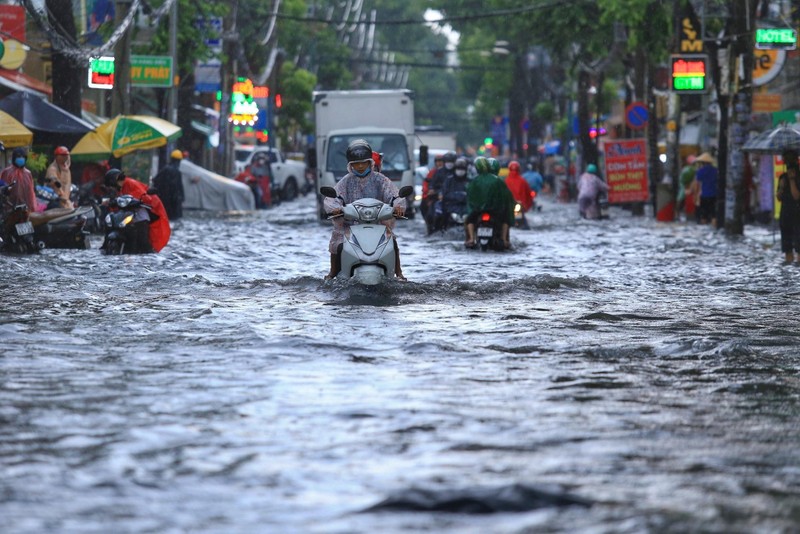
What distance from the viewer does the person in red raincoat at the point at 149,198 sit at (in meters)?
22.0

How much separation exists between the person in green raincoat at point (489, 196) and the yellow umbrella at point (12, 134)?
7.47 metres

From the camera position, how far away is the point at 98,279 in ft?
57.6

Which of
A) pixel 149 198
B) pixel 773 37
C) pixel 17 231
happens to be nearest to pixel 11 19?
pixel 149 198

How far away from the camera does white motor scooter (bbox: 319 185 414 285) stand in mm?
15039

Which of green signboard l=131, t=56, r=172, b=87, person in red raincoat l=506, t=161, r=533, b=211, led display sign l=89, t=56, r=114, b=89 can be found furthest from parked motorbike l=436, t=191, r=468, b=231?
green signboard l=131, t=56, r=172, b=87

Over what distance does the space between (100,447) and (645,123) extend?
38363 millimetres

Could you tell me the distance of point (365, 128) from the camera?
36.7m

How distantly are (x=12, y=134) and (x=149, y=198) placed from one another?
5.06 meters

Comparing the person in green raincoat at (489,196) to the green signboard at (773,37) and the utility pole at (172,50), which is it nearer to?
the green signboard at (773,37)

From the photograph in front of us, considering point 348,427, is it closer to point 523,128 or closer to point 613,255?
point 613,255

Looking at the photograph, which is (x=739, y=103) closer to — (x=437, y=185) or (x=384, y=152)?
(x=437, y=185)

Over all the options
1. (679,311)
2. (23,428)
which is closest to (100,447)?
(23,428)

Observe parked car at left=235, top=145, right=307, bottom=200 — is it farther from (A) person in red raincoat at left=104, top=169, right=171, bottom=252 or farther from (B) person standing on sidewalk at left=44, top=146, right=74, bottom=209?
(A) person in red raincoat at left=104, top=169, right=171, bottom=252

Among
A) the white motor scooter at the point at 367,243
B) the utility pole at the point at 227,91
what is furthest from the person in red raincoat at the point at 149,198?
the utility pole at the point at 227,91
